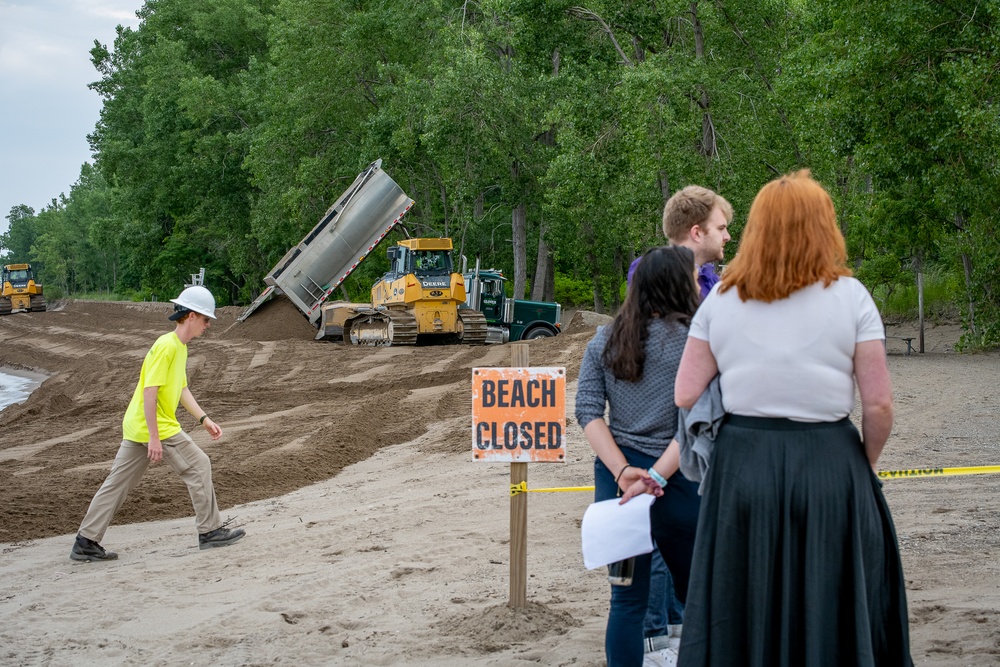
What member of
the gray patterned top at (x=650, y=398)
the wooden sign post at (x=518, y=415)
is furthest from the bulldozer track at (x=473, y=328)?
the gray patterned top at (x=650, y=398)

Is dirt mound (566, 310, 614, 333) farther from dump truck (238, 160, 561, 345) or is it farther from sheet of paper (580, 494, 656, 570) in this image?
sheet of paper (580, 494, 656, 570)

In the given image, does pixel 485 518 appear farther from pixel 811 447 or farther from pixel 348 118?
pixel 348 118

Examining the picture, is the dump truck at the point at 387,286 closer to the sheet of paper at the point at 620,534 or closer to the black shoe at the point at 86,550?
the black shoe at the point at 86,550

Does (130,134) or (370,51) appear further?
(130,134)

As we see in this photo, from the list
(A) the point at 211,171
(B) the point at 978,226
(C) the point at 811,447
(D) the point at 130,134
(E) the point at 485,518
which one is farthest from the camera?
(D) the point at 130,134

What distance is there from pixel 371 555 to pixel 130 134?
64013mm

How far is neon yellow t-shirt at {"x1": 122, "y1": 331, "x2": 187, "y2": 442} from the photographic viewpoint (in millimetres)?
7938

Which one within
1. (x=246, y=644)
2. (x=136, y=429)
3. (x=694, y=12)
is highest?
(x=694, y=12)

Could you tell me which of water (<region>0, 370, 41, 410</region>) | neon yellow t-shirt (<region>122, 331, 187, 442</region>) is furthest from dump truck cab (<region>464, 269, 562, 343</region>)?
neon yellow t-shirt (<region>122, 331, 187, 442</region>)

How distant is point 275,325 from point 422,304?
723 centimetres

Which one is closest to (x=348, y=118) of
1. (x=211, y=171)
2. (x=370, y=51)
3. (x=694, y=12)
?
(x=370, y=51)

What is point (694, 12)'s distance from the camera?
26.2m

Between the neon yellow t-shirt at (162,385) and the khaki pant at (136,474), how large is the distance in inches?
3.5

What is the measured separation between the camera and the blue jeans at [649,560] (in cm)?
414
